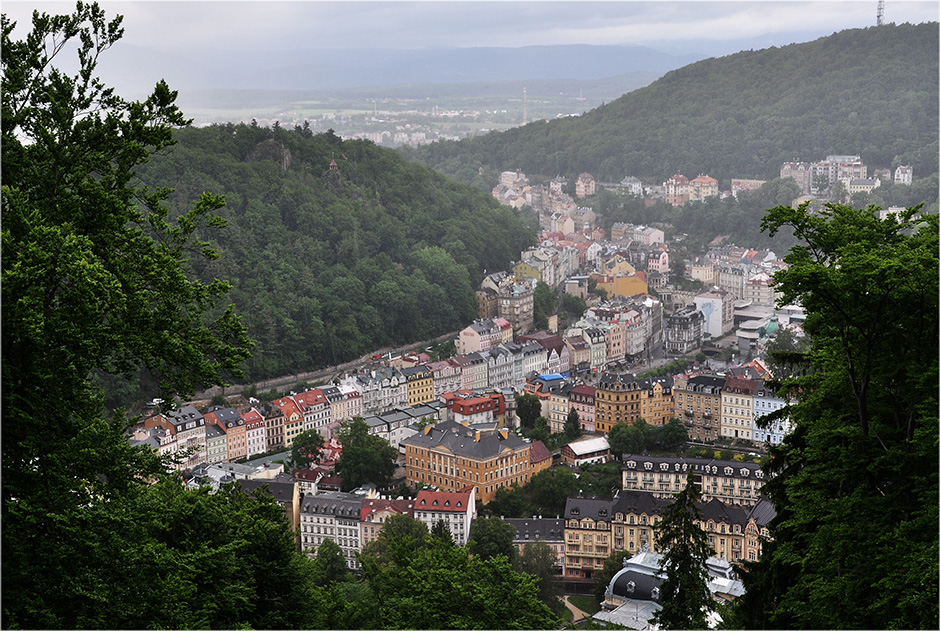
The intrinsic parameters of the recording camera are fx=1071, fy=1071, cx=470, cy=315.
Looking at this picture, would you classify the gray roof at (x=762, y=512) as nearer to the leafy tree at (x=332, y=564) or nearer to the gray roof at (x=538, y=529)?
the gray roof at (x=538, y=529)

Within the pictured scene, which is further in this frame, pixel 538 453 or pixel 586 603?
pixel 538 453

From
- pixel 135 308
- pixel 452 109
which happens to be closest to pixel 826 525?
pixel 135 308

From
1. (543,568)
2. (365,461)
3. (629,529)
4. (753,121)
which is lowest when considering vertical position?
(629,529)

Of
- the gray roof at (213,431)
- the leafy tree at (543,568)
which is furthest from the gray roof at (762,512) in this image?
the gray roof at (213,431)

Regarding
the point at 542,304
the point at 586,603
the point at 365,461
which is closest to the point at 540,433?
the point at 365,461

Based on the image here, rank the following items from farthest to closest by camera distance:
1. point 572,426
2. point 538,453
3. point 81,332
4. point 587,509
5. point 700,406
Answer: point 700,406
point 572,426
point 538,453
point 587,509
point 81,332

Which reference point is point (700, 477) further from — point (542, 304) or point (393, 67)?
point (393, 67)
